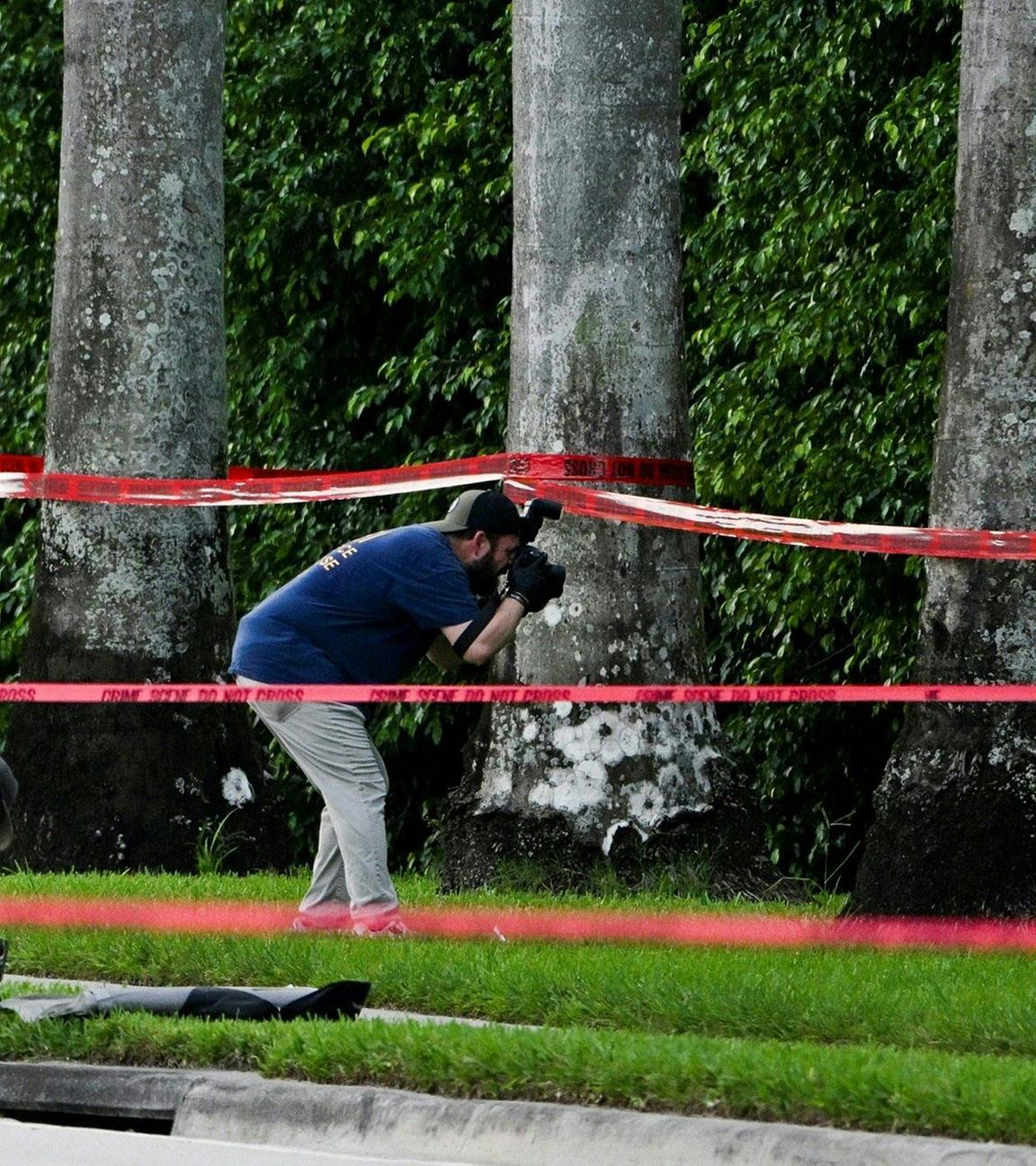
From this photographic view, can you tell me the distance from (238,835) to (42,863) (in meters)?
0.94

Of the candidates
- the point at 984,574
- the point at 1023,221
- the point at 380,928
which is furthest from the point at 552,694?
the point at 1023,221

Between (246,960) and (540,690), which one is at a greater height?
(540,690)

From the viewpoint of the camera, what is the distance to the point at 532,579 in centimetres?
956

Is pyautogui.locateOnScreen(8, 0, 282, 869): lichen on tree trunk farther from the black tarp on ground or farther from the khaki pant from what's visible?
the black tarp on ground

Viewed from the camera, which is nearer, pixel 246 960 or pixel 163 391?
pixel 246 960

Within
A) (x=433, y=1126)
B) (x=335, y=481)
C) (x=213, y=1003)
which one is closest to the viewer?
(x=433, y=1126)

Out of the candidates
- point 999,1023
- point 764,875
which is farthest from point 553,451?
point 999,1023

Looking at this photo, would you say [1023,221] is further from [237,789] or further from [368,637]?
[237,789]

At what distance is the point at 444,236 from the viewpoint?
675 inches

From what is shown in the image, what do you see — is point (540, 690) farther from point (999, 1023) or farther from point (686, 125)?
point (686, 125)

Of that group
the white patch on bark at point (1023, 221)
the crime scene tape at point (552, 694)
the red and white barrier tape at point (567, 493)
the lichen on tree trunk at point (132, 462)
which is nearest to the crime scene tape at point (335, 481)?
the red and white barrier tape at point (567, 493)

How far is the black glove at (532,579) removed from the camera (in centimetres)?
955

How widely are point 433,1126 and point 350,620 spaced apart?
12.6 feet

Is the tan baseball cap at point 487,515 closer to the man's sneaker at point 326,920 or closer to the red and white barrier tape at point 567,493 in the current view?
the red and white barrier tape at point 567,493
